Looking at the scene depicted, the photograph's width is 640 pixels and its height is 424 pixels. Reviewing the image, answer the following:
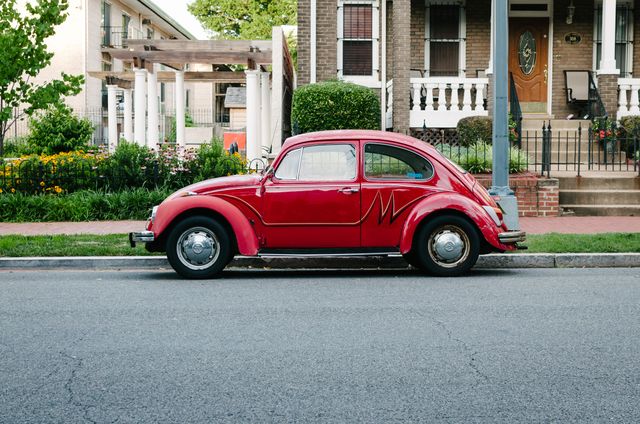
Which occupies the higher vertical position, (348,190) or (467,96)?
(467,96)

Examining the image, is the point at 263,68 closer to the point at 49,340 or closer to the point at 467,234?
the point at 467,234

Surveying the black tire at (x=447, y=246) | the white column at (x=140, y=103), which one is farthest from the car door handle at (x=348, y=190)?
the white column at (x=140, y=103)

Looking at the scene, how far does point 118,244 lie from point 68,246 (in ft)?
2.20

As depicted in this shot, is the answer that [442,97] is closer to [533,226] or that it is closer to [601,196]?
[601,196]

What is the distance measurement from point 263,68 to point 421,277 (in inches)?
682

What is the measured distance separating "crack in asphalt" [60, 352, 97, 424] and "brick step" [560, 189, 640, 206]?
1225 centimetres

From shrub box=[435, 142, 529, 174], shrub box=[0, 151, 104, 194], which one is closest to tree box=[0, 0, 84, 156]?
shrub box=[0, 151, 104, 194]

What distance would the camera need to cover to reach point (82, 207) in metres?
16.3

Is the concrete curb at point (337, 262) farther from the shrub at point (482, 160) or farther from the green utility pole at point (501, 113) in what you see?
the shrub at point (482, 160)

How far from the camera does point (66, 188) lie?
17422 mm

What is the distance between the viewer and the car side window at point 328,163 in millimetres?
10312

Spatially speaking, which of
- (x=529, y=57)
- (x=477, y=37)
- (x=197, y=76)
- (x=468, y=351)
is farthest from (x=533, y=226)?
(x=197, y=76)

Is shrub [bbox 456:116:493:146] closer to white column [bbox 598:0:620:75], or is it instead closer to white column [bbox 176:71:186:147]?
white column [bbox 598:0:620:75]

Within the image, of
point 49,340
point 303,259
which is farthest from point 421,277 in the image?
point 49,340
